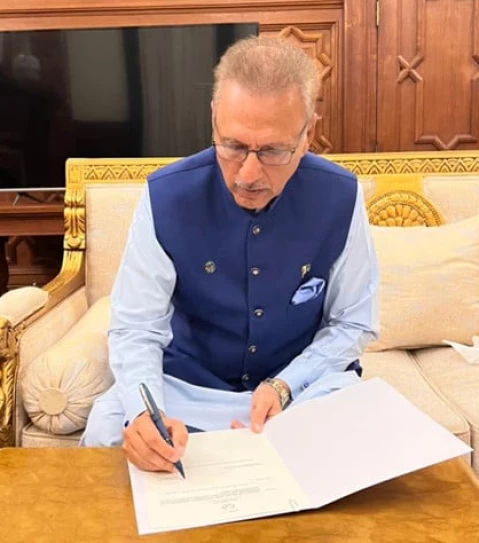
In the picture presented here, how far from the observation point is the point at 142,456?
3.32ft

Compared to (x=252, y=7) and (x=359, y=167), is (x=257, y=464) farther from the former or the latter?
(x=252, y=7)

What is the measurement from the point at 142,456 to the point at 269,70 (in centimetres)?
59

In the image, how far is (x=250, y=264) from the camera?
4.25 ft

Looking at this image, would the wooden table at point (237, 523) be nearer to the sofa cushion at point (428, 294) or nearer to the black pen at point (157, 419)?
the black pen at point (157, 419)

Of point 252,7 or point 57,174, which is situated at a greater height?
point 252,7

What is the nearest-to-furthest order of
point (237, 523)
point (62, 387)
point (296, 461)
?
1. point (237, 523)
2. point (296, 461)
3. point (62, 387)

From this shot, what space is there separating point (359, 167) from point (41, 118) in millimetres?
1350

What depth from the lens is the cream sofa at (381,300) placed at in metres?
1.49

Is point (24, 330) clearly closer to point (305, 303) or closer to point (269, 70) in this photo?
point (305, 303)

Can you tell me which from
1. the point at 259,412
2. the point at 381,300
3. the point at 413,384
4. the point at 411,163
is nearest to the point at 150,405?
the point at 259,412

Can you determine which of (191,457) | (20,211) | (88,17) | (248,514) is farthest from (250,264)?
(88,17)

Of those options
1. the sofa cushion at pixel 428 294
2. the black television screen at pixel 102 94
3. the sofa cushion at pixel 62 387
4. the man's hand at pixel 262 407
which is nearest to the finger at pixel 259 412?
the man's hand at pixel 262 407

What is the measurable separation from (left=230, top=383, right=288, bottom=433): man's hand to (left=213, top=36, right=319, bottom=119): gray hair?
46 centimetres

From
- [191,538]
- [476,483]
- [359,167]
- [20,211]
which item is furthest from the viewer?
[20,211]
